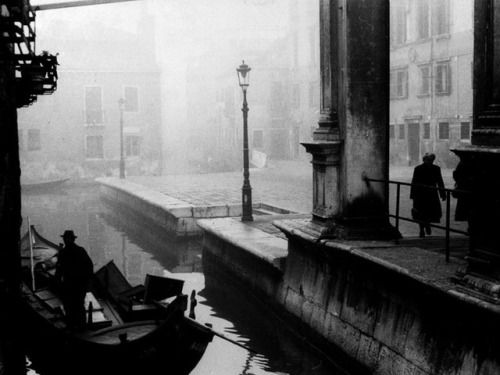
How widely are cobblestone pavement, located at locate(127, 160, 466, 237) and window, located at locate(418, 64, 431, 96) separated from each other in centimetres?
376

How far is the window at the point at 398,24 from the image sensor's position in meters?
34.5

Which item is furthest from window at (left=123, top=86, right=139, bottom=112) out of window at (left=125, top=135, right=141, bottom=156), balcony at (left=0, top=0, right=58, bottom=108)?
balcony at (left=0, top=0, right=58, bottom=108)

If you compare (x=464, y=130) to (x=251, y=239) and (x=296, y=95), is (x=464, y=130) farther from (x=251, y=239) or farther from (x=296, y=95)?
(x=251, y=239)

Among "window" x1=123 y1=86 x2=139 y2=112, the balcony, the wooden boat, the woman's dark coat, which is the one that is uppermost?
"window" x1=123 y1=86 x2=139 y2=112

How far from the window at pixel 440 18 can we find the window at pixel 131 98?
1787 cm

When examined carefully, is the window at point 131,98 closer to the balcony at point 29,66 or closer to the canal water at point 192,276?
the canal water at point 192,276

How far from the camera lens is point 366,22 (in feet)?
30.8

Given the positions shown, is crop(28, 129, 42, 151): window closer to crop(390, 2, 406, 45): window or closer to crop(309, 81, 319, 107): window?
crop(309, 81, 319, 107): window

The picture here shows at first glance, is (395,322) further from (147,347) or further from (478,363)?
(147,347)

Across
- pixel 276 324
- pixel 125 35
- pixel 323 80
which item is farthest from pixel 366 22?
pixel 125 35

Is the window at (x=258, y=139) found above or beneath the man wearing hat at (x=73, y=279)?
above

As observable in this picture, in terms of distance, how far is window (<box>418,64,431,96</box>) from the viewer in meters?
32.8

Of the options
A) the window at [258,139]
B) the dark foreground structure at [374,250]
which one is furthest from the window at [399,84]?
the dark foreground structure at [374,250]

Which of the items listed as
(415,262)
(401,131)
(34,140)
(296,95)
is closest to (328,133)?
(415,262)
